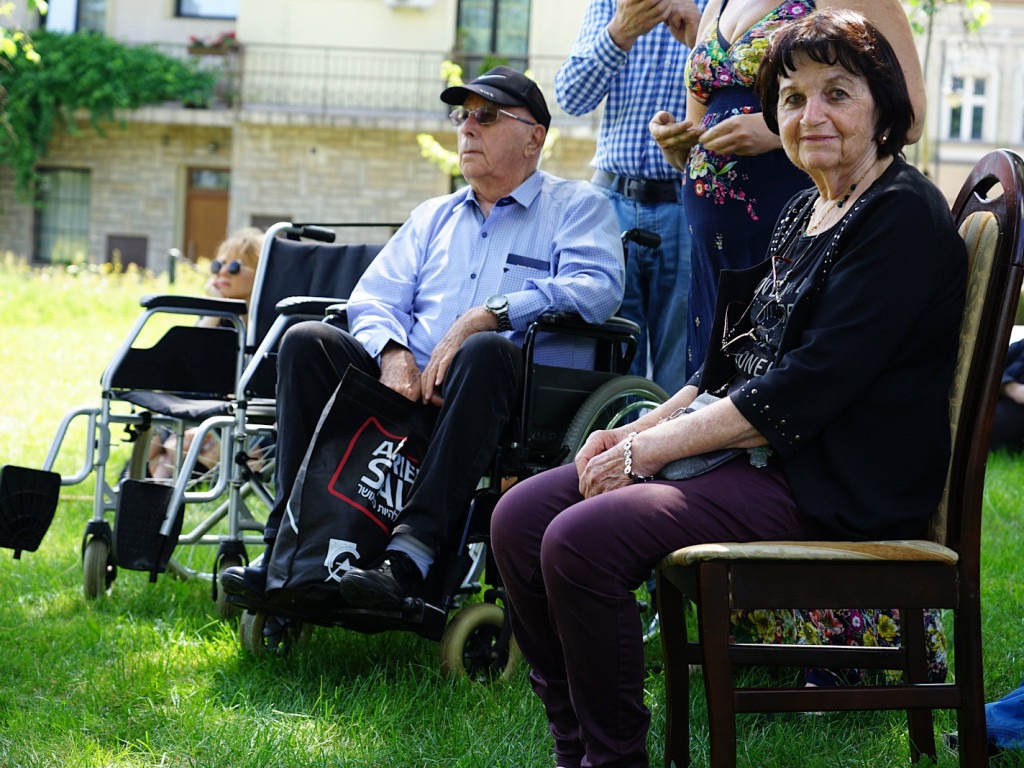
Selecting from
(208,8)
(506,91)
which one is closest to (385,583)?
(506,91)

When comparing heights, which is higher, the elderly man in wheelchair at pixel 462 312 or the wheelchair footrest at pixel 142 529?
the elderly man in wheelchair at pixel 462 312

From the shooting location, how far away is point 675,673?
216cm

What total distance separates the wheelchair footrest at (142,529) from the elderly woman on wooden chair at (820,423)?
174 centimetres

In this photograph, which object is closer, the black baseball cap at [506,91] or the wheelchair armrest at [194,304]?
the black baseball cap at [506,91]

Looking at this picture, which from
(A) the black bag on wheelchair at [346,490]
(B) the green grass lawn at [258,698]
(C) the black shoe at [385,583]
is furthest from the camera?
(A) the black bag on wheelchair at [346,490]

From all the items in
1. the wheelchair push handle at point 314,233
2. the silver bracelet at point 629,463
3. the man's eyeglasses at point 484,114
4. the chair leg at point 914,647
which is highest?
the man's eyeglasses at point 484,114

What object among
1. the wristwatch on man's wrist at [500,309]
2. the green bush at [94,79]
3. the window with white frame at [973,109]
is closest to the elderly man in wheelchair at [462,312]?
the wristwatch on man's wrist at [500,309]

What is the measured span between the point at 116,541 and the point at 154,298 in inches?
31.9

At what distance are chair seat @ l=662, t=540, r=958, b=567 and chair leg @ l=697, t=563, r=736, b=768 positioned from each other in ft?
0.08

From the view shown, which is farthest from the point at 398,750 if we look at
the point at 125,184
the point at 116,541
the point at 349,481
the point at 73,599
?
the point at 125,184

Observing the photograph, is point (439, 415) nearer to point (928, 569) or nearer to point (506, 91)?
point (506, 91)

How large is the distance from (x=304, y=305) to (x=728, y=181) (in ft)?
4.44

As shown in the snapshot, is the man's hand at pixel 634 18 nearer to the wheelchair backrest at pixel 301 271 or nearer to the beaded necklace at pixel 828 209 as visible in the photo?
the wheelchair backrest at pixel 301 271

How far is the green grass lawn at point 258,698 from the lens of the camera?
2275mm
